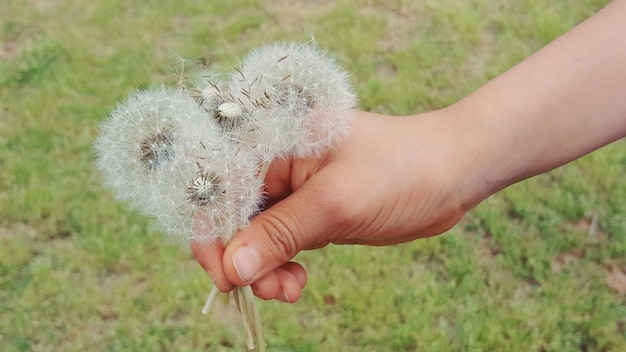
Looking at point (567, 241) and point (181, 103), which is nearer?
point (181, 103)

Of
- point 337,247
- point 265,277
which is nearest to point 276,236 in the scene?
point 265,277

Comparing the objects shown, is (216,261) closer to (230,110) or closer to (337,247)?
(230,110)

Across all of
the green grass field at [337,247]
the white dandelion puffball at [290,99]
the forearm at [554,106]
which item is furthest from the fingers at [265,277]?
the green grass field at [337,247]

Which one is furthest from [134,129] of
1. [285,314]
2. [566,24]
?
[566,24]

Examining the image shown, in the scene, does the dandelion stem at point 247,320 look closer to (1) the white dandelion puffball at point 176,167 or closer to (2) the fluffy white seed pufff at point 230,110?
(1) the white dandelion puffball at point 176,167

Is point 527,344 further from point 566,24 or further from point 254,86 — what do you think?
point 566,24
